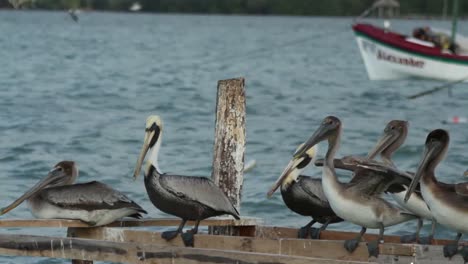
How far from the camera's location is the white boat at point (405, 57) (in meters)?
33.1

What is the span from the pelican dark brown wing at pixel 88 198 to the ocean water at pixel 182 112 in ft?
8.12

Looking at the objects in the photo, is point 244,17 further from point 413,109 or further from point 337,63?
A: point 413,109

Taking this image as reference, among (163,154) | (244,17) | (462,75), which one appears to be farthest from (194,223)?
(244,17)

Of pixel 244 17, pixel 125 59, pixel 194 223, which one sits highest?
pixel 194 223

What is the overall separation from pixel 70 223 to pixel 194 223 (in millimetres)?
977

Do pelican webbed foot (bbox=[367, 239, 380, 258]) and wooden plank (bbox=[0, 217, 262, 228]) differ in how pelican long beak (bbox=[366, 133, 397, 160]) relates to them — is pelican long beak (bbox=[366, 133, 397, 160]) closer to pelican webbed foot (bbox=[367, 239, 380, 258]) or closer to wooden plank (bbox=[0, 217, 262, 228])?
wooden plank (bbox=[0, 217, 262, 228])

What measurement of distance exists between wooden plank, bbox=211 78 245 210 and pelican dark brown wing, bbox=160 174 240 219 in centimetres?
88

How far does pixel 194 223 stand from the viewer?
Result: 32.1 ft

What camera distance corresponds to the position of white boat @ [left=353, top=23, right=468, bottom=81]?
108 feet

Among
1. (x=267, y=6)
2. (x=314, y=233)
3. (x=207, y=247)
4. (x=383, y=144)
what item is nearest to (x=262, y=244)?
(x=207, y=247)

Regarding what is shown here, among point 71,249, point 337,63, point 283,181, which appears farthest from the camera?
point 337,63

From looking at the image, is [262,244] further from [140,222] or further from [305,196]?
[140,222]

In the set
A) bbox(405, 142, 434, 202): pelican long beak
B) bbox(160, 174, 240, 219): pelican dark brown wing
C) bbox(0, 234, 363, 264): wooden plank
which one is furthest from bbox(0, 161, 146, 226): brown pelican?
bbox(405, 142, 434, 202): pelican long beak

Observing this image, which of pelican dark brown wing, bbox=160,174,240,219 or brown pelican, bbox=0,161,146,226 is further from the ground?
pelican dark brown wing, bbox=160,174,240,219
